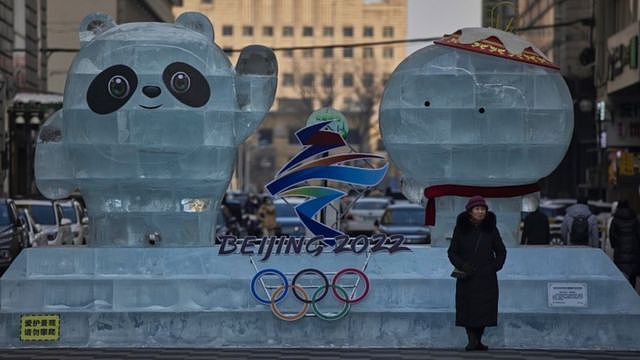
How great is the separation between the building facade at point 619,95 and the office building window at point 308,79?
9909 cm

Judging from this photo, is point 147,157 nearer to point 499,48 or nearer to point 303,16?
point 499,48

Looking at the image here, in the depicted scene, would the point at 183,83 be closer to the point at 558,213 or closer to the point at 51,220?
the point at 51,220

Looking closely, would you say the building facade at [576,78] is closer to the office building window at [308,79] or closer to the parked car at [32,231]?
the parked car at [32,231]

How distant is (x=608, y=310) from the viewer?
16.2 m

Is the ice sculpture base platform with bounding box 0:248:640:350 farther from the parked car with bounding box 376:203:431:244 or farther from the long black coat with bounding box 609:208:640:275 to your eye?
the parked car with bounding box 376:203:431:244

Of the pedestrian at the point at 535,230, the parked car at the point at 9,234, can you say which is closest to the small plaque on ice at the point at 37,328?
the pedestrian at the point at 535,230

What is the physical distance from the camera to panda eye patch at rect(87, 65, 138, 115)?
53.4ft

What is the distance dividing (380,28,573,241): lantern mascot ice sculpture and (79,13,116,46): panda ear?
326 cm

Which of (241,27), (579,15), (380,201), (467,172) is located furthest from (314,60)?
(467,172)

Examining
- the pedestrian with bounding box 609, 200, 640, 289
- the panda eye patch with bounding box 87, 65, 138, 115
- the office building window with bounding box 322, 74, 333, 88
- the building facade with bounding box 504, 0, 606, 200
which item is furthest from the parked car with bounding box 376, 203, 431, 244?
the office building window with bounding box 322, 74, 333, 88

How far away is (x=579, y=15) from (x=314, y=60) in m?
99.5

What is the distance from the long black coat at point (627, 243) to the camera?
2227 centimetres

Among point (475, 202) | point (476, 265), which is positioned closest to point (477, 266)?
point (476, 265)

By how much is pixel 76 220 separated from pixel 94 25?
56.3ft
